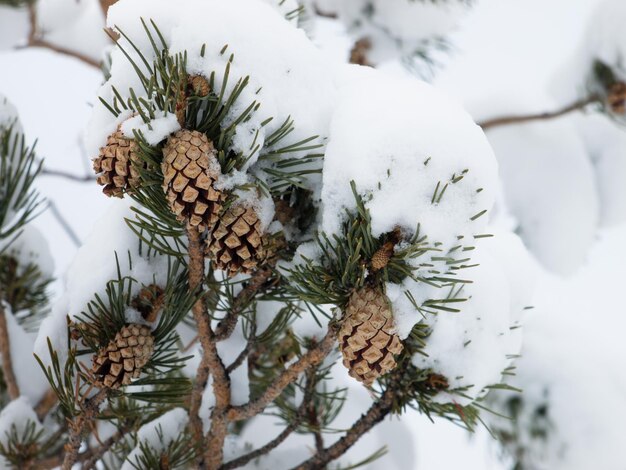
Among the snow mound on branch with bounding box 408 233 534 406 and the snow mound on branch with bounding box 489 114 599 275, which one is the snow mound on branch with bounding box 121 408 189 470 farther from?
the snow mound on branch with bounding box 489 114 599 275

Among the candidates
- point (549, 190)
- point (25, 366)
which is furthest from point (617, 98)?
point (25, 366)

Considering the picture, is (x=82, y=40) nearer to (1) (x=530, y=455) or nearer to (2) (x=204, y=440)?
(2) (x=204, y=440)

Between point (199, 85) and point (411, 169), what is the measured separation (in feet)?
0.60

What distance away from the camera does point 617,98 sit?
129 centimetres

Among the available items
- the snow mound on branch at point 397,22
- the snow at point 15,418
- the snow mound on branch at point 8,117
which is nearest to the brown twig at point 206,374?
the snow at point 15,418

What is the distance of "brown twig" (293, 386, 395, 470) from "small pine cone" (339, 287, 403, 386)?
0.18 meters

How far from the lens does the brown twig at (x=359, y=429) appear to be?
0.67 meters

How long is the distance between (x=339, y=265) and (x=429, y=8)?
1.04 meters

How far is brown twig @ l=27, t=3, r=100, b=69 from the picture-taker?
1413 mm

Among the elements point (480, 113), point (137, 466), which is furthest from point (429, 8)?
point (137, 466)

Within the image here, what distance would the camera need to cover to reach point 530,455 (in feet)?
3.50

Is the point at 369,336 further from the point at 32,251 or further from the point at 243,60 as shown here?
the point at 32,251

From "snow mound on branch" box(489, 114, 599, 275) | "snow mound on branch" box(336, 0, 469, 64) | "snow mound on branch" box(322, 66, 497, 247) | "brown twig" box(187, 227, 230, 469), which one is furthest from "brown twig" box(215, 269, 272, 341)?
"snow mound on branch" box(489, 114, 599, 275)

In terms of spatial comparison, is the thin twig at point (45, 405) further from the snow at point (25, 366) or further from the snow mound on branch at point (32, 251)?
the snow mound on branch at point (32, 251)
